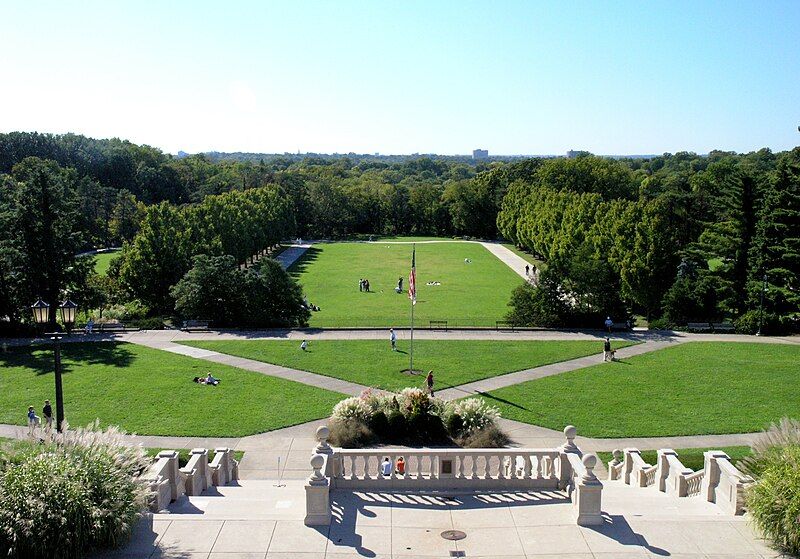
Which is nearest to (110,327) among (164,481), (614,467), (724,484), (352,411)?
(352,411)

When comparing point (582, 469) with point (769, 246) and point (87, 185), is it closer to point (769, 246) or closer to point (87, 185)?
point (769, 246)

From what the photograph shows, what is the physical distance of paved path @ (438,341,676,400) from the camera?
29938 mm

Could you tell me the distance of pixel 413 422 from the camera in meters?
23.5

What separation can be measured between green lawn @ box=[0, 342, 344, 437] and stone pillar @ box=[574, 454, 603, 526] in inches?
561

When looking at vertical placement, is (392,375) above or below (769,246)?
below

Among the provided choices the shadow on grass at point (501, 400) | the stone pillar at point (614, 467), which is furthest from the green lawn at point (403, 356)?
the stone pillar at point (614, 467)

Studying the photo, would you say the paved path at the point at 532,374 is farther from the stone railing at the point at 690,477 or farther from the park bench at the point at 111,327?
the park bench at the point at 111,327

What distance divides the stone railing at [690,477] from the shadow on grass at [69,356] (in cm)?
2359

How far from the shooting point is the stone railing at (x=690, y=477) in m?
14.5

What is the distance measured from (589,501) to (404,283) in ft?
165

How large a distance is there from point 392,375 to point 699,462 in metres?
14.5

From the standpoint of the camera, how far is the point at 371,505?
14.5 meters

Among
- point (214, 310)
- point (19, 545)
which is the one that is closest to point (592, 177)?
point (214, 310)

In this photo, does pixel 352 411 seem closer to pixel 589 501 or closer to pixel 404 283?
pixel 589 501
